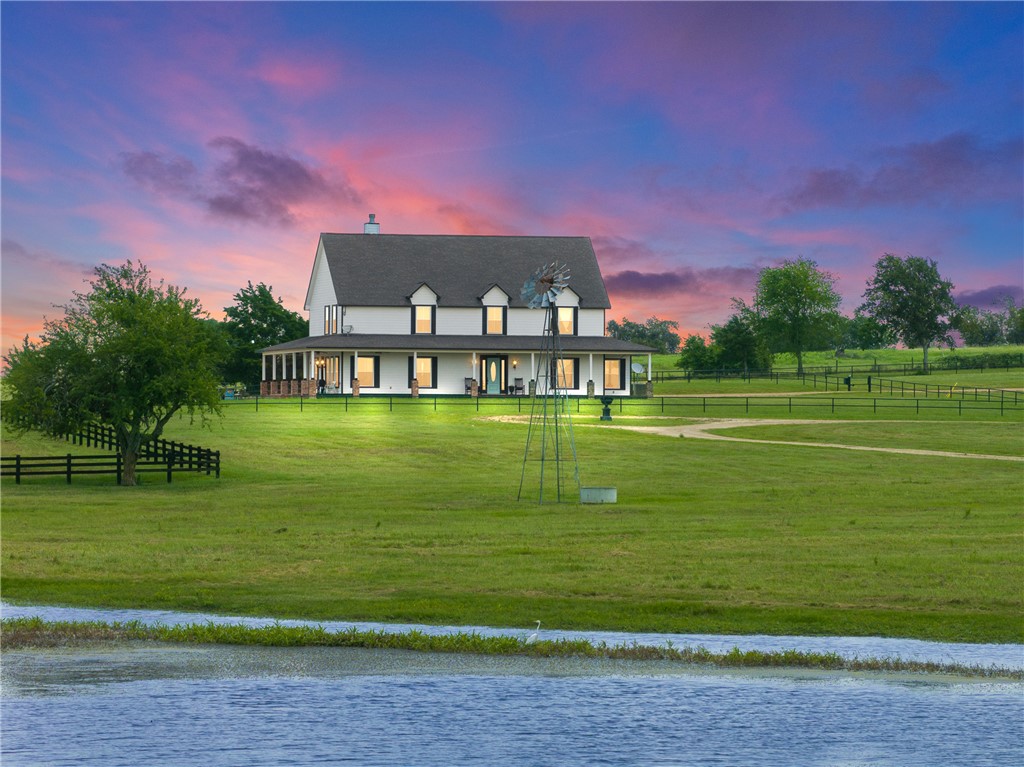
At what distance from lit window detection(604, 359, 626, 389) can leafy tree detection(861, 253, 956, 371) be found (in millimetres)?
83521

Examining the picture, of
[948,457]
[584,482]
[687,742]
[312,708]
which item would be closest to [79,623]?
[312,708]

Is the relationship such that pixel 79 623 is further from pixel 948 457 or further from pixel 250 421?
pixel 250 421

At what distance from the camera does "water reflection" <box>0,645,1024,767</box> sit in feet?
40.5

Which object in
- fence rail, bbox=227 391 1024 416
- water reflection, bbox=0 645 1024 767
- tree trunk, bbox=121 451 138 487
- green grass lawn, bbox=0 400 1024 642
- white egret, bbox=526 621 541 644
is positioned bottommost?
water reflection, bbox=0 645 1024 767

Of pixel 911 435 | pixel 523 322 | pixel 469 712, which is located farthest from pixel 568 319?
pixel 469 712

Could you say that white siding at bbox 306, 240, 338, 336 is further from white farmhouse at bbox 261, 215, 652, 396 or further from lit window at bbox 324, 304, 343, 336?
Result: lit window at bbox 324, 304, 343, 336

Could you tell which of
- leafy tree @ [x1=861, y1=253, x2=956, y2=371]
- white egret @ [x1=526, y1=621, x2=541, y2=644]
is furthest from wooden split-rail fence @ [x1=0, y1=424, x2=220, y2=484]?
leafy tree @ [x1=861, y1=253, x2=956, y2=371]

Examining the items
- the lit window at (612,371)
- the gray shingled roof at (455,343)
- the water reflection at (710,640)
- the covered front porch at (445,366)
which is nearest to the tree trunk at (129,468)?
the water reflection at (710,640)

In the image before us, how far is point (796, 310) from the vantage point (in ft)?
468

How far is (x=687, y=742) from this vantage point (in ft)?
41.6

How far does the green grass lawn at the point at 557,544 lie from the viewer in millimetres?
19188

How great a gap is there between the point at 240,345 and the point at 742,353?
53790 millimetres

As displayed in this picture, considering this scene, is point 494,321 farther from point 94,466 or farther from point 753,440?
point 94,466

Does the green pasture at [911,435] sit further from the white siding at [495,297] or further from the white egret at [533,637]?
the white egret at [533,637]
